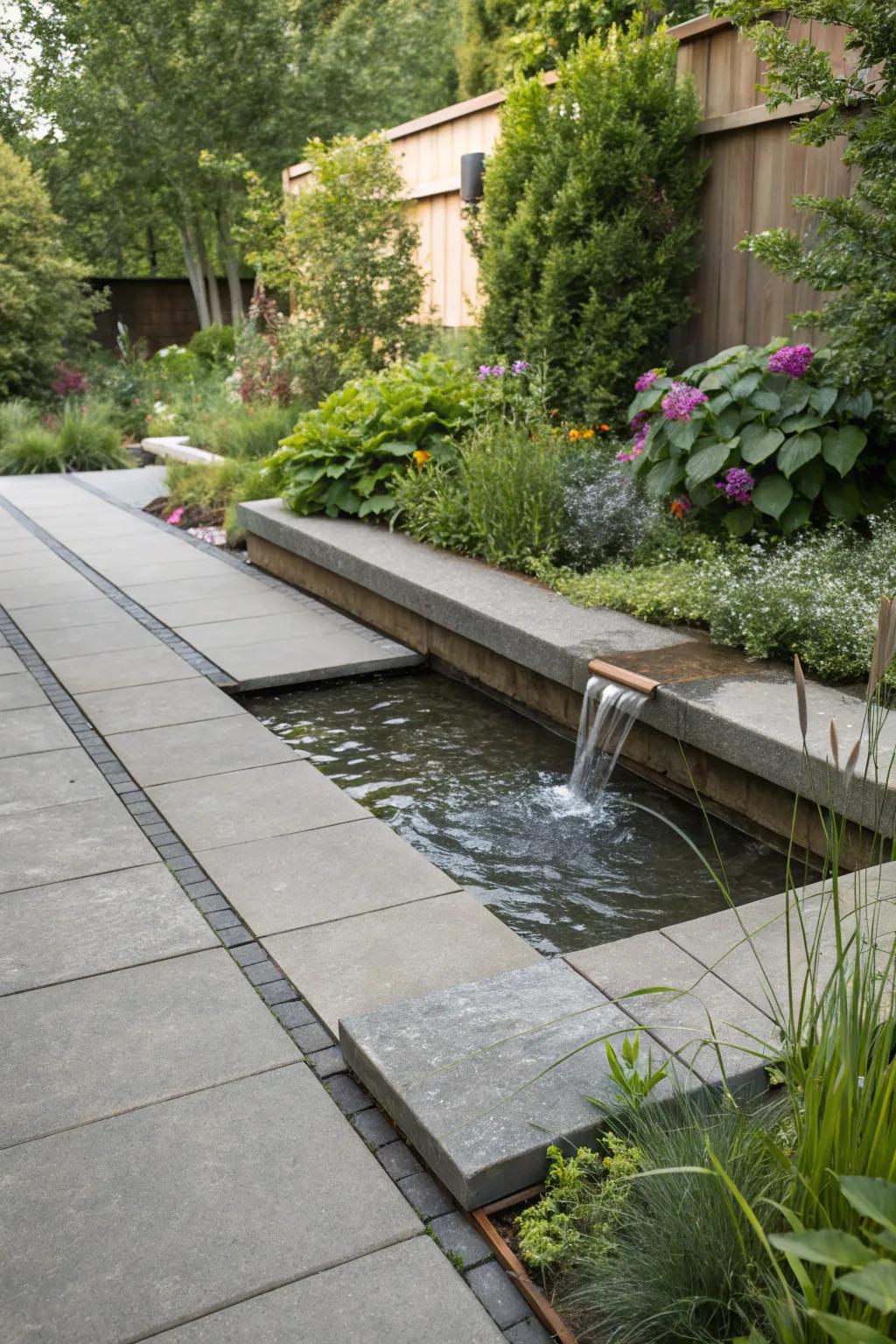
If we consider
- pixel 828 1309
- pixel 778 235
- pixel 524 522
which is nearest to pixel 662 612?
pixel 524 522

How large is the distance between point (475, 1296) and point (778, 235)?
4.36 meters

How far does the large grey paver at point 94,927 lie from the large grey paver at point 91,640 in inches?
96.0

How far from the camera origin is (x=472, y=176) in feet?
26.3

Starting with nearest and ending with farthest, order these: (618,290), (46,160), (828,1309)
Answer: (828,1309)
(618,290)
(46,160)

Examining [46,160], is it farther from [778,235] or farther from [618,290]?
[778,235]

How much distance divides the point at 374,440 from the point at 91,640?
221 centimetres

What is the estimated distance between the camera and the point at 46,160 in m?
20.6

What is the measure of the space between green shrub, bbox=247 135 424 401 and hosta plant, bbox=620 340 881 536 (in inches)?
175

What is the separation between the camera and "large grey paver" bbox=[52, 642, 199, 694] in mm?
5094

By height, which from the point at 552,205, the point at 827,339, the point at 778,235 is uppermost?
the point at 552,205

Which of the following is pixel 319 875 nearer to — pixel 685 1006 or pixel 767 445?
pixel 685 1006

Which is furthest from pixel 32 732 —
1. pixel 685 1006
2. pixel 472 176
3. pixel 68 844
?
pixel 472 176

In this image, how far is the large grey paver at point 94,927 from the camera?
9.16 feet

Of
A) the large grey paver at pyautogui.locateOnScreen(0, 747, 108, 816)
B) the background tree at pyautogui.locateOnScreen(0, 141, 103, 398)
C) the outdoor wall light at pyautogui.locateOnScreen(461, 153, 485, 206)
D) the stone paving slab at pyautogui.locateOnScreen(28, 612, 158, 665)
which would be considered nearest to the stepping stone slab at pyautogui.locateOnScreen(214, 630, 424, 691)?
the stone paving slab at pyautogui.locateOnScreen(28, 612, 158, 665)
